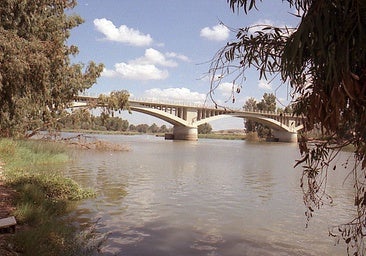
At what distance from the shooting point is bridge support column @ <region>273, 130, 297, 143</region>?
78.1 metres

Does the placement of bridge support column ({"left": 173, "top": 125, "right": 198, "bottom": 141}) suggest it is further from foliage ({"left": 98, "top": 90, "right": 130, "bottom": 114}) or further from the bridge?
foliage ({"left": 98, "top": 90, "right": 130, "bottom": 114})

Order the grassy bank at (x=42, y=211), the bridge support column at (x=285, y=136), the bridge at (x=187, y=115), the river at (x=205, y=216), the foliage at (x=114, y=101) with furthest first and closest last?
the bridge support column at (x=285, y=136)
the bridge at (x=187, y=115)
the foliage at (x=114, y=101)
the river at (x=205, y=216)
the grassy bank at (x=42, y=211)

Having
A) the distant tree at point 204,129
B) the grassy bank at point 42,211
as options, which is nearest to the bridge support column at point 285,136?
the distant tree at point 204,129

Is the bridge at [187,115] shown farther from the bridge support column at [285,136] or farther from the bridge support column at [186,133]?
the bridge support column at [285,136]

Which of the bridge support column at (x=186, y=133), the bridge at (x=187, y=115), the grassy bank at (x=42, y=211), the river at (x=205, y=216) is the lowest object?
the river at (x=205, y=216)

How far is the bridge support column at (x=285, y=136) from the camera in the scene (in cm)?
7805

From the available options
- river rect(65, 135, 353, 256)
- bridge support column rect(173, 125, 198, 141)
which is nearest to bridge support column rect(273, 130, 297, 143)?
bridge support column rect(173, 125, 198, 141)

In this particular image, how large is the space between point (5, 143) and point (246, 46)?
16.5 metres

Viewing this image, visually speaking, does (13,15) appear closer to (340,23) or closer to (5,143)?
(340,23)

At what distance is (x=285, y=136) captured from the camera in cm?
7950

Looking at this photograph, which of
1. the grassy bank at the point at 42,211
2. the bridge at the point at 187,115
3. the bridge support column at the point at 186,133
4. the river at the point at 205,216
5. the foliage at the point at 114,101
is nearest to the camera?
the grassy bank at the point at 42,211

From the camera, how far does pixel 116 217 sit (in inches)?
350


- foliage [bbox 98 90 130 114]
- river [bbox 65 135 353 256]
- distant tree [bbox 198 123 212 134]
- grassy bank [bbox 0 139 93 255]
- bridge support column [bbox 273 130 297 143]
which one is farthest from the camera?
distant tree [bbox 198 123 212 134]

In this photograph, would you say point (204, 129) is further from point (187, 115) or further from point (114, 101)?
point (114, 101)
